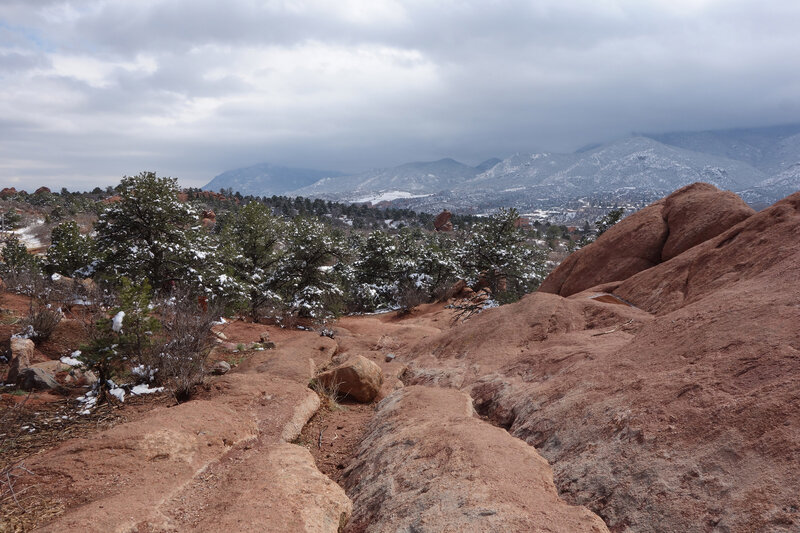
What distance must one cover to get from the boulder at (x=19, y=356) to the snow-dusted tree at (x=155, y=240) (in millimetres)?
4605

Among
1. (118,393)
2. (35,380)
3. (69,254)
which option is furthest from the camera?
(69,254)

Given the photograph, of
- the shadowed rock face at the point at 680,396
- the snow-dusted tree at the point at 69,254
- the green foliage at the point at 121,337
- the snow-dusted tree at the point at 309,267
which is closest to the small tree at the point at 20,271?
the snow-dusted tree at the point at 69,254

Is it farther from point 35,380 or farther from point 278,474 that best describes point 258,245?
point 278,474

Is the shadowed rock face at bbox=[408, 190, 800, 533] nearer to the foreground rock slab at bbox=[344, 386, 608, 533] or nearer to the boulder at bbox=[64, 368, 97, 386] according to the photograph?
the foreground rock slab at bbox=[344, 386, 608, 533]

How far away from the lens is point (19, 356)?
988cm

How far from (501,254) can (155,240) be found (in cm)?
1671

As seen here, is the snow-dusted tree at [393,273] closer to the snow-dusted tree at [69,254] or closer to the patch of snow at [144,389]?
the snow-dusted tree at [69,254]

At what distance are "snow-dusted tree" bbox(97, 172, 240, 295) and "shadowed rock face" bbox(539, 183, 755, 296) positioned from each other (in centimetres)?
1393

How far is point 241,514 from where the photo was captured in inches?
165

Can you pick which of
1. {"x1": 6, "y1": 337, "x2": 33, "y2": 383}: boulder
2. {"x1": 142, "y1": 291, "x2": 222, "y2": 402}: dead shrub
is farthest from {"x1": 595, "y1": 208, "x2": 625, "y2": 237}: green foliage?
{"x1": 6, "y1": 337, "x2": 33, "y2": 383}: boulder

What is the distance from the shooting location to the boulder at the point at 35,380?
8.95 m

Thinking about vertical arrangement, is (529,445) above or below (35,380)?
above

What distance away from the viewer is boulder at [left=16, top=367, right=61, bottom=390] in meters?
8.95

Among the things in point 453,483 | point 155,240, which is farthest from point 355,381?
point 155,240
